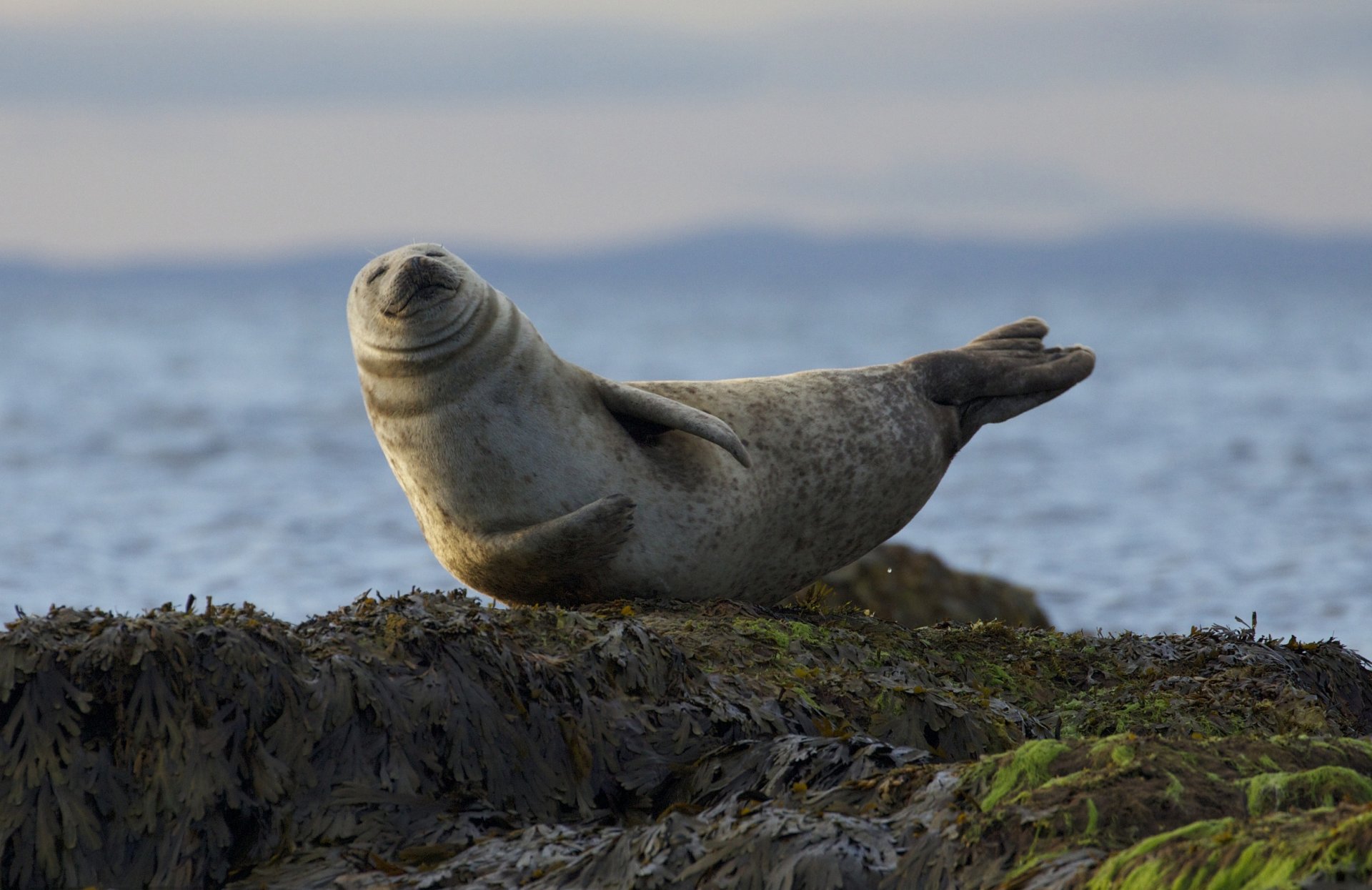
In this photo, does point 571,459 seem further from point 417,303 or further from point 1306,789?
point 1306,789

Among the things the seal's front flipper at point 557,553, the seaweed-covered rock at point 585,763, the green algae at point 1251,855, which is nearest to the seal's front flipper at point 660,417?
the seal's front flipper at point 557,553

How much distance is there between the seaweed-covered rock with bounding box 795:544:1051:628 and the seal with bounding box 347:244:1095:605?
11.8 feet

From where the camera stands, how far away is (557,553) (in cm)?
552

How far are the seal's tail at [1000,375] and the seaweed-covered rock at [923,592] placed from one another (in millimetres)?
2793

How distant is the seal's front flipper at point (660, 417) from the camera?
5.68m

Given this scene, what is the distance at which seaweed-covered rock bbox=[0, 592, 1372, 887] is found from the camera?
310 cm

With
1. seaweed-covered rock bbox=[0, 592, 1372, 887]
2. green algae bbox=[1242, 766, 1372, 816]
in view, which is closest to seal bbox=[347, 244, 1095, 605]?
seaweed-covered rock bbox=[0, 592, 1372, 887]

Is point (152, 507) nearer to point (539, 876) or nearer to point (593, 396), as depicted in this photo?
point (593, 396)

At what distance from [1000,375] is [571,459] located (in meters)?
2.33

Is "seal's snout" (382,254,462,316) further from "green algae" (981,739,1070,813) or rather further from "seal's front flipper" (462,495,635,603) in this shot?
"green algae" (981,739,1070,813)

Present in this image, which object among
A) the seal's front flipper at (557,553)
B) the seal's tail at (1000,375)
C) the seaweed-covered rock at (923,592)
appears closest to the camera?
the seal's front flipper at (557,553)

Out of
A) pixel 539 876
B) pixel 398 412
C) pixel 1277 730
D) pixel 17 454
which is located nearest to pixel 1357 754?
pixel 1277 730

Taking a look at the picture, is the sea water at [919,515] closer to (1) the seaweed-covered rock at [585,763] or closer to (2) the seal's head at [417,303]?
(2) the seal's head at [417,303]

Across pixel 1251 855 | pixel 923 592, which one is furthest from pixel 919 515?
pixel 1251 855
